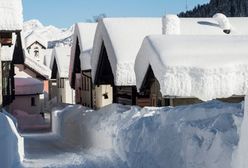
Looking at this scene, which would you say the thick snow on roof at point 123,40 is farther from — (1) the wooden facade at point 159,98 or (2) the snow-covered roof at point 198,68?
(2) the snow-covered roof at point 198,68

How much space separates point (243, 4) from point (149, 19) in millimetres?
26237

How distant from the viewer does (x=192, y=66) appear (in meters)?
11.9

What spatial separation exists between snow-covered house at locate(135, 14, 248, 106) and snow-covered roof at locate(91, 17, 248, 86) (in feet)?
4.42

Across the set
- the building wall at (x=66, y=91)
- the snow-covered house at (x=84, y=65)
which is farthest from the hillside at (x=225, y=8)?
the snow-covered house at (x=84, y=65)

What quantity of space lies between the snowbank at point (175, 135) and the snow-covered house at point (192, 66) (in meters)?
0.94

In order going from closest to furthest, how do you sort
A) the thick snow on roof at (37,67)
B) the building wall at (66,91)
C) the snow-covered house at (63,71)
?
the snow-covered house at (63,71)
the building wall at (66,91)
the thick snow on roof at (37,67)

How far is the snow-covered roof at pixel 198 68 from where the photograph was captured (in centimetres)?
1162

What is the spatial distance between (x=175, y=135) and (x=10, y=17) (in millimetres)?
7989

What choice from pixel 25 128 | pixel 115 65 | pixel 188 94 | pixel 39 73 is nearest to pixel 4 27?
pixel 115 65

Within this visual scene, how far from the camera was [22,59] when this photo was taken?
24266 millimetres

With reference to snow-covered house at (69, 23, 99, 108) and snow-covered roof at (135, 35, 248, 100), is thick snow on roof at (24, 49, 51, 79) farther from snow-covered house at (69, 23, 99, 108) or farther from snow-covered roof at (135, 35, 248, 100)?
snow-covered roof at (135, 35, 248, 100)

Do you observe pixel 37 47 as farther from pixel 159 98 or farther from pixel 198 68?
pixel 198 68

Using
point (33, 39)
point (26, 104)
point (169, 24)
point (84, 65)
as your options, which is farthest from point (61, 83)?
point (169, 24)

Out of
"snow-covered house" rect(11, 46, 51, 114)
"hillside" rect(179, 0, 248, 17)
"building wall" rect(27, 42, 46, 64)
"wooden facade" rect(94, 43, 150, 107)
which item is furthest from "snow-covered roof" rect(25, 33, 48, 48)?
"wooden facade" rect(94, 43, 150, 107)
